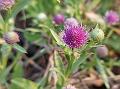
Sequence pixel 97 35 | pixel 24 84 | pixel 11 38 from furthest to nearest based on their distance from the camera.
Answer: pixel 24 84 < pixel 11 38 < pixel 97 35

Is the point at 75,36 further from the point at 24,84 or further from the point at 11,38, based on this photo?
the point at 24,84

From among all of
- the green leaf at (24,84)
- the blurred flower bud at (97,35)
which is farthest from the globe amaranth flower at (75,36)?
the green leaf at (24,84)

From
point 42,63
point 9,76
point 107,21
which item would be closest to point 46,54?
point 42,63

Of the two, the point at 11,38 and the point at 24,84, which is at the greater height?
the point at 11,38

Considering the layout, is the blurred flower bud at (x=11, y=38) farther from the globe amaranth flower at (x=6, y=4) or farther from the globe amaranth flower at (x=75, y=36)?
the globe amaranth flower at (x=75, y=36)

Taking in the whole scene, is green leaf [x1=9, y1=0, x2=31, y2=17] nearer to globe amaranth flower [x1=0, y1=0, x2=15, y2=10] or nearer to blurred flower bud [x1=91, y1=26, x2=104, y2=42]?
globe amaranth flower [x1=0, y1=0, x2=15, y2=10]

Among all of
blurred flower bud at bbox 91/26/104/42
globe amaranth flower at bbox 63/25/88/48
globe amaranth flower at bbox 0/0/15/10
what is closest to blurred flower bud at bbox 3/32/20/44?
globe amaranth flower at bbox 0/0/15/10

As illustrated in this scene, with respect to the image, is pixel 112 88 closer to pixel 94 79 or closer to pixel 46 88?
pixel 94 79

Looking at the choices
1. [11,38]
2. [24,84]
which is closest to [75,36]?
[11,38]
